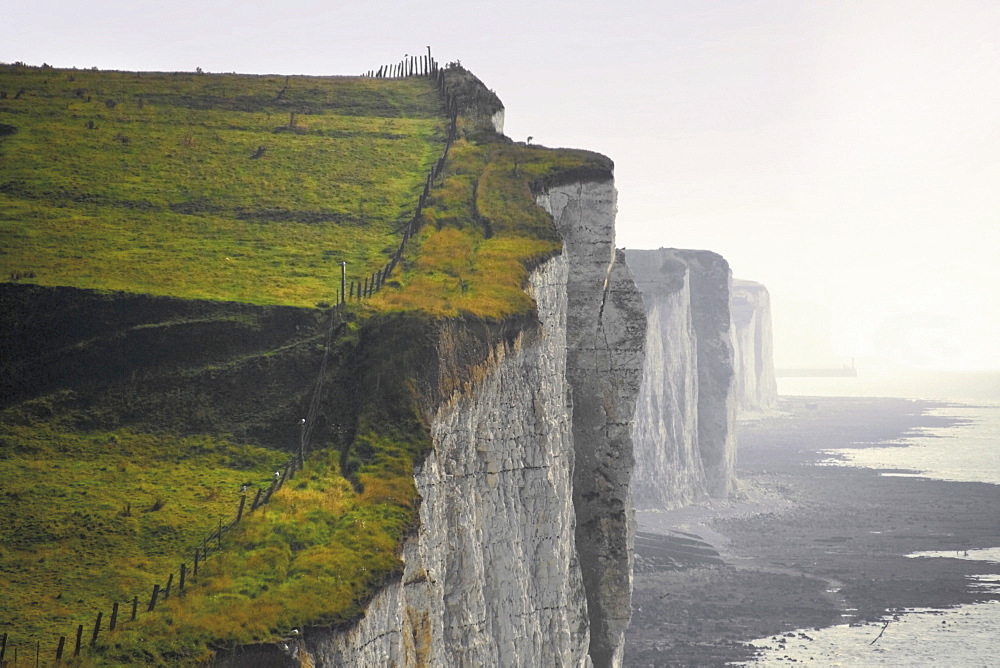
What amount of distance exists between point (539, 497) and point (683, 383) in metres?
90.7

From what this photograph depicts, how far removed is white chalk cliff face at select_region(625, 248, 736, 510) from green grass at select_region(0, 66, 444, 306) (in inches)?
2266

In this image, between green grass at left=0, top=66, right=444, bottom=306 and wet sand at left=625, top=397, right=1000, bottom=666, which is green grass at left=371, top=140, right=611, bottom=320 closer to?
green grass at left=0, top=66, right=444, bottom=306

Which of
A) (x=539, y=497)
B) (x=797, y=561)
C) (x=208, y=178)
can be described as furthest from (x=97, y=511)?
(x=797, y=561)

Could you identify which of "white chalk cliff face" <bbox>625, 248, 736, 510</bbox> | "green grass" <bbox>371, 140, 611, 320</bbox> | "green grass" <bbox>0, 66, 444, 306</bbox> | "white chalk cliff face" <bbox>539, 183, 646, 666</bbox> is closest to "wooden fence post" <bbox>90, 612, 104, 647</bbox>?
"green grass" <bbox>371, 140, 611, 320</bbox>

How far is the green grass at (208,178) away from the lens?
46.8 metres

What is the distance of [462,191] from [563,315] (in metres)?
8.53

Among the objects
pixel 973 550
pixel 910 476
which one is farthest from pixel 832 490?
pixel 973 550

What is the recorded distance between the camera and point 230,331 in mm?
42438

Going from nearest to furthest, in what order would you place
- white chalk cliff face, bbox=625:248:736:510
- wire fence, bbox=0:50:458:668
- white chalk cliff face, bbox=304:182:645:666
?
wire fence, bbox=0:50:458:668 < white chalk cliff face, bbox=304:182:645:666 < white chalk cliff face, bbox=625:248:736:510

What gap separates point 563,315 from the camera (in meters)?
50.2

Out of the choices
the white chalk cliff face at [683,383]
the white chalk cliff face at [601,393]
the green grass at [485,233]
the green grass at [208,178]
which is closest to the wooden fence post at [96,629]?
the green grass at [485,233]

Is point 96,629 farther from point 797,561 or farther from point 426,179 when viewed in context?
point 797,561

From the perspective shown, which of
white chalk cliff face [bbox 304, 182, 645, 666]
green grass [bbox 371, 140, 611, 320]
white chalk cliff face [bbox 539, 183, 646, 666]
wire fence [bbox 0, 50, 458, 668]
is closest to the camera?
wire fence [bbox 0, 50, 458, 668]

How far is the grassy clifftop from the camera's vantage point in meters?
30.9
